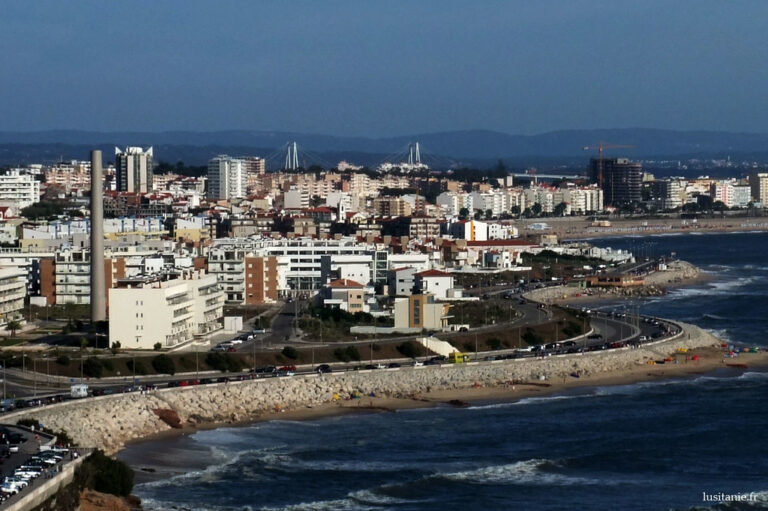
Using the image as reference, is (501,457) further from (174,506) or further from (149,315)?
(149,315)

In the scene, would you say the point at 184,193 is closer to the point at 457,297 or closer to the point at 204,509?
the point at 457,297

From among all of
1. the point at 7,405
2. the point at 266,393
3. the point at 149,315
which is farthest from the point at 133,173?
the point at 7,405

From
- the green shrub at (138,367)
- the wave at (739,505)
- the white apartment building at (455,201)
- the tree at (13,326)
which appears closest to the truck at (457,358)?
the green shrub at (138,367)

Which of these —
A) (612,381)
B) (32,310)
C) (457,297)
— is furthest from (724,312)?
(32,310)

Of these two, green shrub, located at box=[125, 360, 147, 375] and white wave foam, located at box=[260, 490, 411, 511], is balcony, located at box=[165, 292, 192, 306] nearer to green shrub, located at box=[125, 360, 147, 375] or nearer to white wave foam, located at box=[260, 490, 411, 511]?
green shrub, located at box=[125, 360, 147, 375]

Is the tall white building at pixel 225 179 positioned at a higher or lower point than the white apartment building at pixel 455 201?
higher

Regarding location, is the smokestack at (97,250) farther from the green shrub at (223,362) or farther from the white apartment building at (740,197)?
the white apartment building at (740,197)
